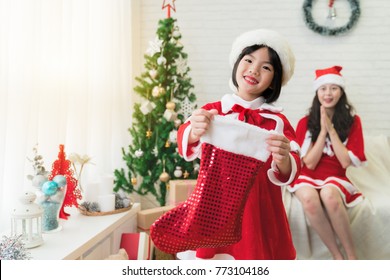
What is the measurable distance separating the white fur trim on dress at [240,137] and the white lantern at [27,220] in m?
0.89

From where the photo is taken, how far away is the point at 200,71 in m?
3.29

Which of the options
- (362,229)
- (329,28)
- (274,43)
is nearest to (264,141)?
(274,43)

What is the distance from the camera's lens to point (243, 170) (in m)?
0.97

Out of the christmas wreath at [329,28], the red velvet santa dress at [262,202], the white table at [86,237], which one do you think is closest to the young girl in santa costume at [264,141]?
the red velvet santa dress at [262,202]

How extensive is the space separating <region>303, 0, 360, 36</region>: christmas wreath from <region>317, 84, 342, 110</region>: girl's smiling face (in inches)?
36.9

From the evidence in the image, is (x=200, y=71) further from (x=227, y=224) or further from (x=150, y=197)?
(x=227, y=224)

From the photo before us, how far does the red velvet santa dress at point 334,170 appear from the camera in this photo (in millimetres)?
2258

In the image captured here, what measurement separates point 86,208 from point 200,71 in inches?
72.6

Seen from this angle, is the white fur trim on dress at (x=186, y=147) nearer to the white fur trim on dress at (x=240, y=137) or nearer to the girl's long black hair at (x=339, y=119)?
the white fur trim on dress at (x=240, y=137)

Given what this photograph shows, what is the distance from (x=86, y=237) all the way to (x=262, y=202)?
91cm

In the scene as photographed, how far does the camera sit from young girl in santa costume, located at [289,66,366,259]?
2113 mm

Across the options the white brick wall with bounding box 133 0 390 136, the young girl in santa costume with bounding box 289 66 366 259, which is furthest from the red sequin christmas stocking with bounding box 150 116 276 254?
the white brick wall with bounding box 133 0 390 136

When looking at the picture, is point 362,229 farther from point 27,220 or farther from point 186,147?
point 27,220

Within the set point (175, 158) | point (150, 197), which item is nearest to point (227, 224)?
point (175, 158)
